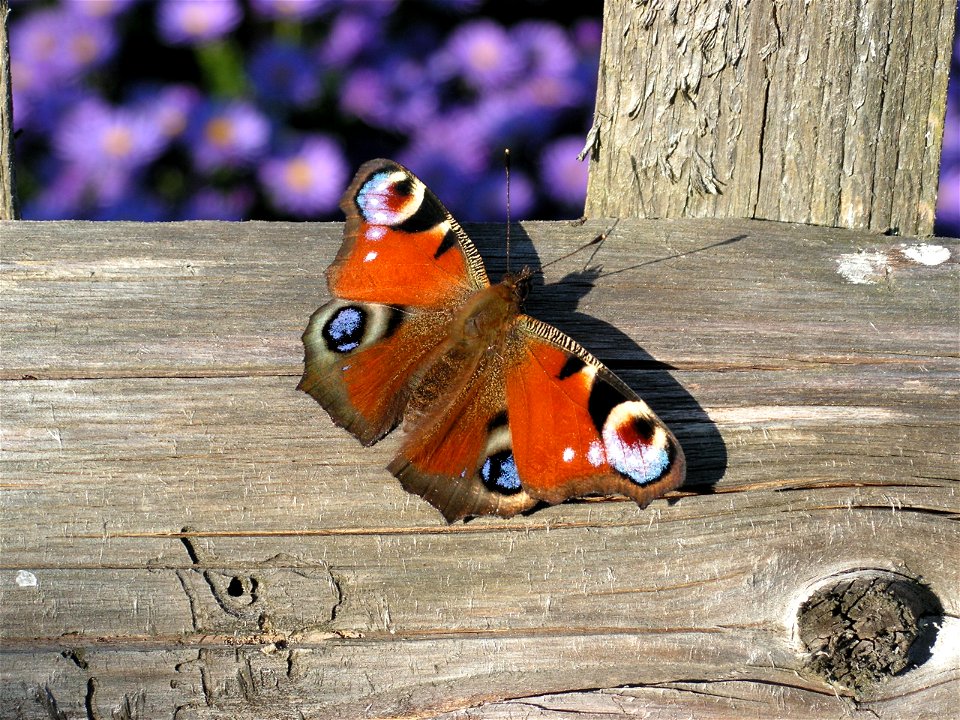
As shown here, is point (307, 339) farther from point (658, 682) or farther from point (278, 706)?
point (658, 682)

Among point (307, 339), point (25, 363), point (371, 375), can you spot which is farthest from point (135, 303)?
point (371, 375)

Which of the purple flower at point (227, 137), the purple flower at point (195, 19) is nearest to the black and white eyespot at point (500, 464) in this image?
the purple flower at point (227, 137)

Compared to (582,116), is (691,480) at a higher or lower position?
lower

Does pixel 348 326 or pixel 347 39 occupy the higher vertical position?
pixel 347 39

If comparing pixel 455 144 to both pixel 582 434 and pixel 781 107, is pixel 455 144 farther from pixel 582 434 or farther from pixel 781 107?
pixel 582 434

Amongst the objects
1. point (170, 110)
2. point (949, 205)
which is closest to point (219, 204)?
point (170, 110)

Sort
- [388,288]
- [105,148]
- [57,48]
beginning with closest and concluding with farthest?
[388,288] → [105,148] → [57,48]

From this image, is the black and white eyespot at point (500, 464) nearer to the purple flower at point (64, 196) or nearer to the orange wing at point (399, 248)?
the orange wing at point (399, 248)
